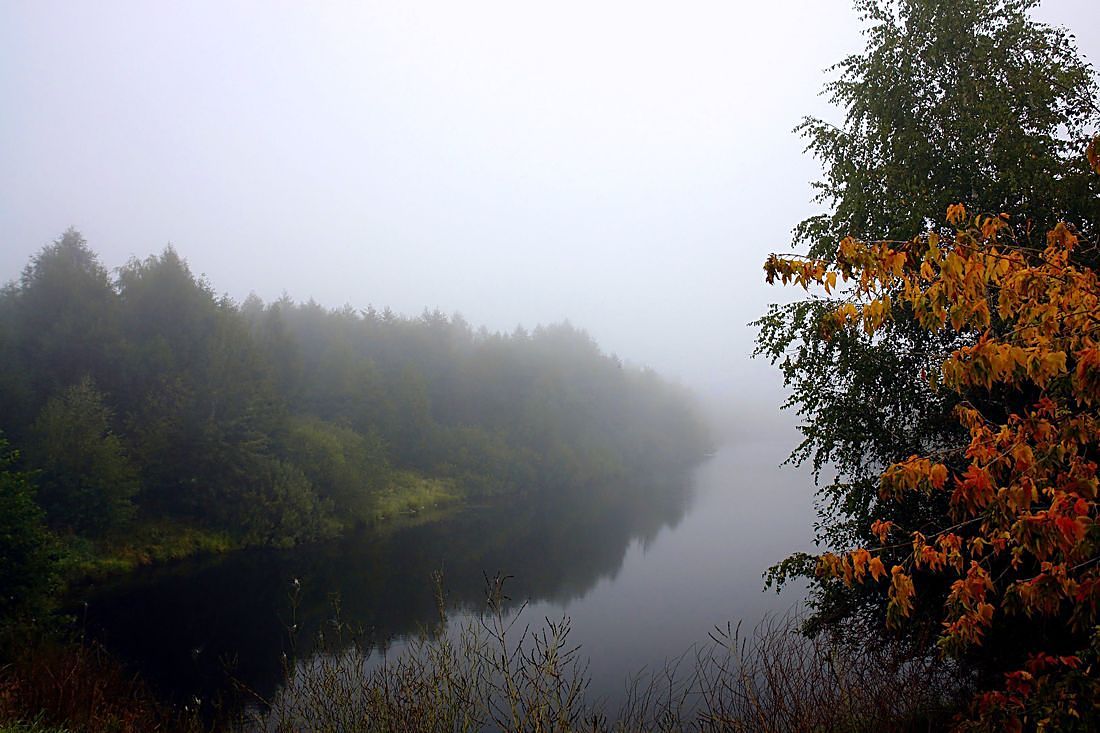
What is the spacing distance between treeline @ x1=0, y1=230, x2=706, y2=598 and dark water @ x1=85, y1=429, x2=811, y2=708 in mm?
3465

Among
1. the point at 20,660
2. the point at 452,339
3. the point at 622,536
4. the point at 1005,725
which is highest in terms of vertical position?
the point at 452,339

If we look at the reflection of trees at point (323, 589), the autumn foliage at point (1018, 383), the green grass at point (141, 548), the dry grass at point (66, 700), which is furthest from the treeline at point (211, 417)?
the autumn foliage at point (1018, 383)

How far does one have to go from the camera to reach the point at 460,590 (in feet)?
74.2

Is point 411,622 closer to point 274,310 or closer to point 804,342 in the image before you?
point 804,342

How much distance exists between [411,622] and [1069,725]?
17.5 m

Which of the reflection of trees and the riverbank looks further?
the riverbank

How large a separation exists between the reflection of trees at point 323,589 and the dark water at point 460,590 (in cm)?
7

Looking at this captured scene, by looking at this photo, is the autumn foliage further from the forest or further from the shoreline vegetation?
the shoreline vegetation

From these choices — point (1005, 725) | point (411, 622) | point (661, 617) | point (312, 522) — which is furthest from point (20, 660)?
point (312, 522)

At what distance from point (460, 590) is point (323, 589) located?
494cm

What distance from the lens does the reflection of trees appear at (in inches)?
625

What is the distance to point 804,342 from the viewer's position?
10.1 meters

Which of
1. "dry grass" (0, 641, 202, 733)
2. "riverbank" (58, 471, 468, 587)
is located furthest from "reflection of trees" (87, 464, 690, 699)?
"dry grass" (0, 641, 202, 733)

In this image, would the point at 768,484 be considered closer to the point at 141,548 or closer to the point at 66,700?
the point at 141,548
